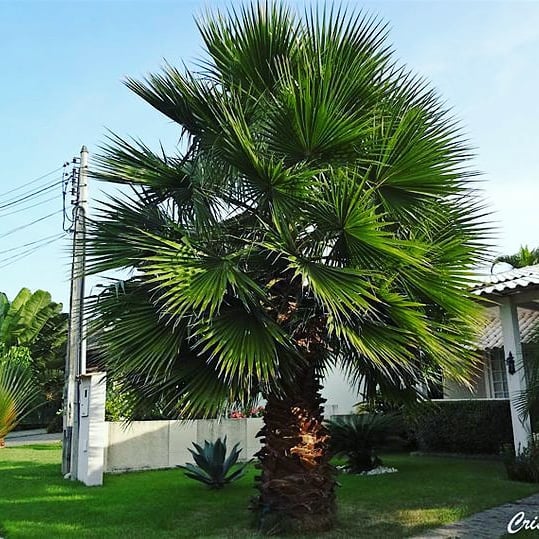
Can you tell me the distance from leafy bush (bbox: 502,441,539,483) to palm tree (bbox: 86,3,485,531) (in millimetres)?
3955

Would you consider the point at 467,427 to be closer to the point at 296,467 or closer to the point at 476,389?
the point at 476,389

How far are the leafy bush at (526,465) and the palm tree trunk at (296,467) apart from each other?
4.66m

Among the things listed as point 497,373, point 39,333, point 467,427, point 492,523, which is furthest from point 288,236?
point 39,333

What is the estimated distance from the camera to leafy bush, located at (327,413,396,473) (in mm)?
12484

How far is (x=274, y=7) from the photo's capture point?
7.82 metres

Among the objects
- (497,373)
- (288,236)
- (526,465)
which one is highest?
(288,236)

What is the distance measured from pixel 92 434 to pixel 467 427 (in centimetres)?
880

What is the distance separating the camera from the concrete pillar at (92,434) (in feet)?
39.1

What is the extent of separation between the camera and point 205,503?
9.55 metres

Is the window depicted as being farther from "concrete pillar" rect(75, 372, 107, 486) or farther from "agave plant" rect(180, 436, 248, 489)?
"concrete pillar" rect(75, 372, 107, 486)

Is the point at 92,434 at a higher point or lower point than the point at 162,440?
higher

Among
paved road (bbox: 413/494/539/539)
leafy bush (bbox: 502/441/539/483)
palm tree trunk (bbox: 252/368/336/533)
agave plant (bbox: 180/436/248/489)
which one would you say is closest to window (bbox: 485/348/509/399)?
leafy bush (bbox: 502/441/539/483)

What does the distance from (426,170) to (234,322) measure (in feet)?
9.42

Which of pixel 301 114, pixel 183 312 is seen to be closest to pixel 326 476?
pixel 183 312
